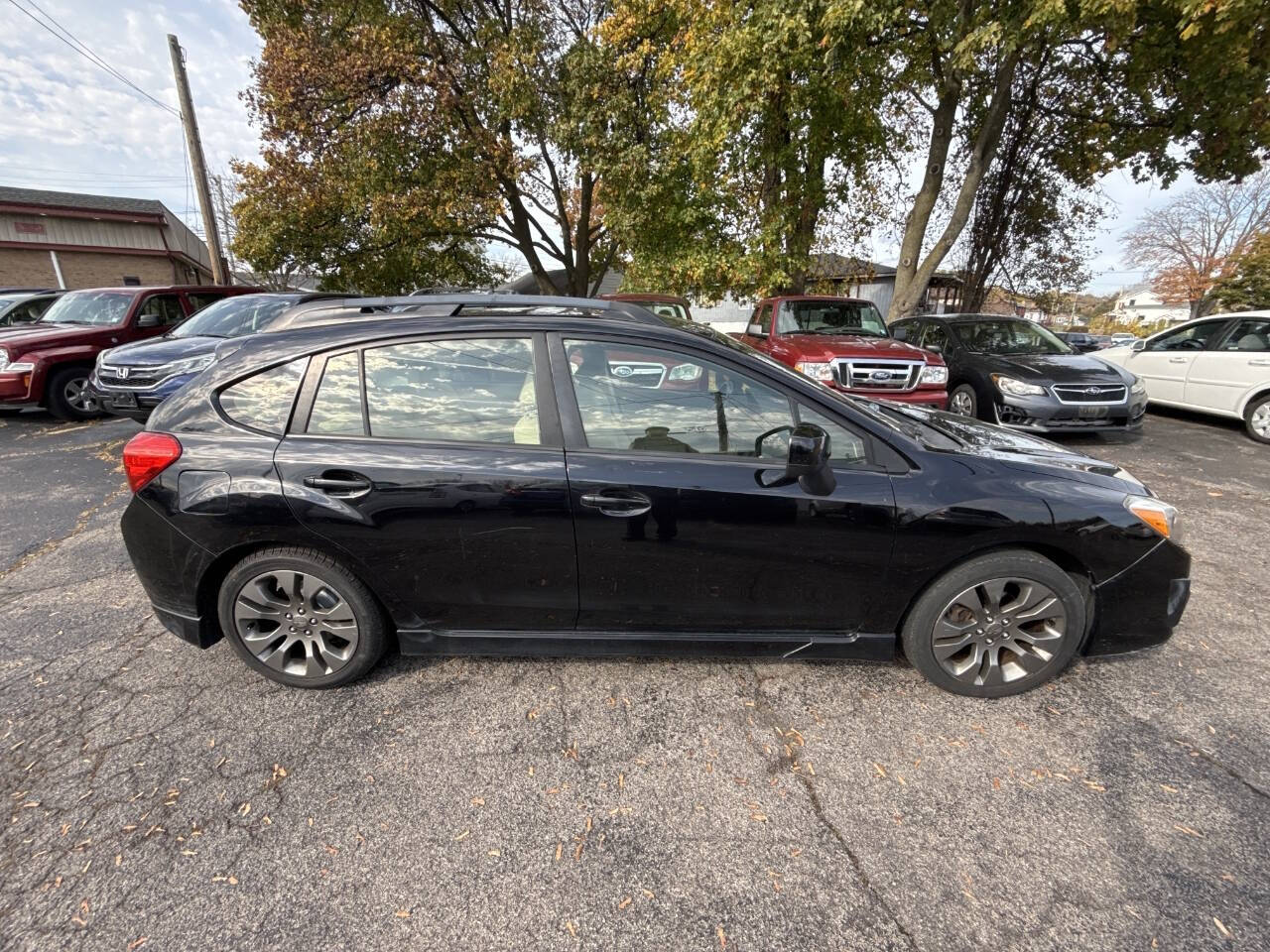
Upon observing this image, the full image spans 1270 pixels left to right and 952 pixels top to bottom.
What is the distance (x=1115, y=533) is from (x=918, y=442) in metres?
0.87

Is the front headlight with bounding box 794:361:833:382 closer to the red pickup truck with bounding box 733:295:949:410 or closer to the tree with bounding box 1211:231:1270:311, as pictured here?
the red pickup truck with bounding box 733:295:949:410

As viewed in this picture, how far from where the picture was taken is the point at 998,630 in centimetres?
242

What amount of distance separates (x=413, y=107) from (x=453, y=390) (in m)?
13.4

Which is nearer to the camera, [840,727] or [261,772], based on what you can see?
[261,772]

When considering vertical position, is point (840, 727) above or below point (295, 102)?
below

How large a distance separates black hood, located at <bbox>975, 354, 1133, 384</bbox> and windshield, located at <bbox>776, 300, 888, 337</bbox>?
4.59 feet

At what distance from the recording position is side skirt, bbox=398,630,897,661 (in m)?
2.43

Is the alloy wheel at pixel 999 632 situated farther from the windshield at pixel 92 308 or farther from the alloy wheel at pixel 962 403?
the windshield at pixel 92 308

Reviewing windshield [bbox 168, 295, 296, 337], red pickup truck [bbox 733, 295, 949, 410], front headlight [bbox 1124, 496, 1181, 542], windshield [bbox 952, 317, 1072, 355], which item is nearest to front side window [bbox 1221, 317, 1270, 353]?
windshield [bbox 952, 317, 1072, 355]

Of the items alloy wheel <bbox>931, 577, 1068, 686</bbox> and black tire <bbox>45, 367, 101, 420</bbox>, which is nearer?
alloy wheel <bbox>931, 577, 1068, 686</bbox>

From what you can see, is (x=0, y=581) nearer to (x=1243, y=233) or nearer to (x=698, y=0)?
(x=698, y=0)

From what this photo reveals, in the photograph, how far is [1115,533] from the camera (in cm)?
234

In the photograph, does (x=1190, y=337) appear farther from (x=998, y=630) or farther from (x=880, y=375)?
(x=998, y=630)

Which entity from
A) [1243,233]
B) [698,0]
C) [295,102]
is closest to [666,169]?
[698,0]
